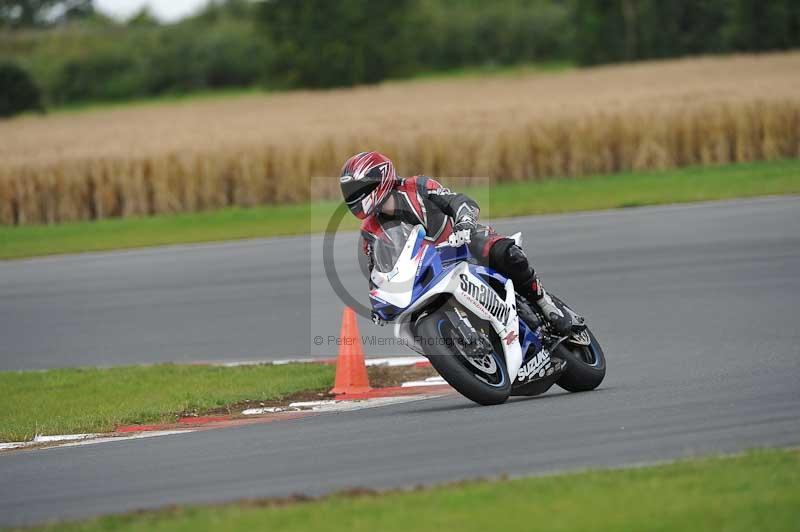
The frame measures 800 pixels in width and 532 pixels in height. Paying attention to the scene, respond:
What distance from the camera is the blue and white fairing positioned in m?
8.51

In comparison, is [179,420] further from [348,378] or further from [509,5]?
[509,5]

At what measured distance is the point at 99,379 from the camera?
42.2 ft

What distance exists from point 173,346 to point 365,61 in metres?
55.1

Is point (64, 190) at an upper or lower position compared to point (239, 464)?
lower

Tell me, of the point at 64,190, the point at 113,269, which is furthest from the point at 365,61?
the point at 113,269

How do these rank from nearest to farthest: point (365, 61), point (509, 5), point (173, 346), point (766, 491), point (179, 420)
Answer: point (766, 491)
point (179, 420)
point (173, 346)
point (365, 61)
point (509, 5)

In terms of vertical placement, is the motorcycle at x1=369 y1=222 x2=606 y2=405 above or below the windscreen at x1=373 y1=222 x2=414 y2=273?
below

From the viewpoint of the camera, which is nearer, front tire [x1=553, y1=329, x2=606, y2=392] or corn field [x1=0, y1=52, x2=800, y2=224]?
front tire [x1=553, y1=329, x2=606, y2=392]

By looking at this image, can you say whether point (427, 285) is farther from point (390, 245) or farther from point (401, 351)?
point (401, 351)

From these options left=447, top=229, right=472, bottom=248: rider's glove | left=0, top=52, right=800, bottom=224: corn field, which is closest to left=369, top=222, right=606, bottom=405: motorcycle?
left=447, top=229, right=472, bottom=248: rider's glove

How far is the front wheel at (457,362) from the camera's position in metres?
8.49

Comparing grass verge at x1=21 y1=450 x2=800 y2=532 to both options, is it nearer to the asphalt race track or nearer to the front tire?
the asphalt race track

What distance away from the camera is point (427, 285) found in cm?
852

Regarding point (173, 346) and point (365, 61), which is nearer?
point (173, 346)
